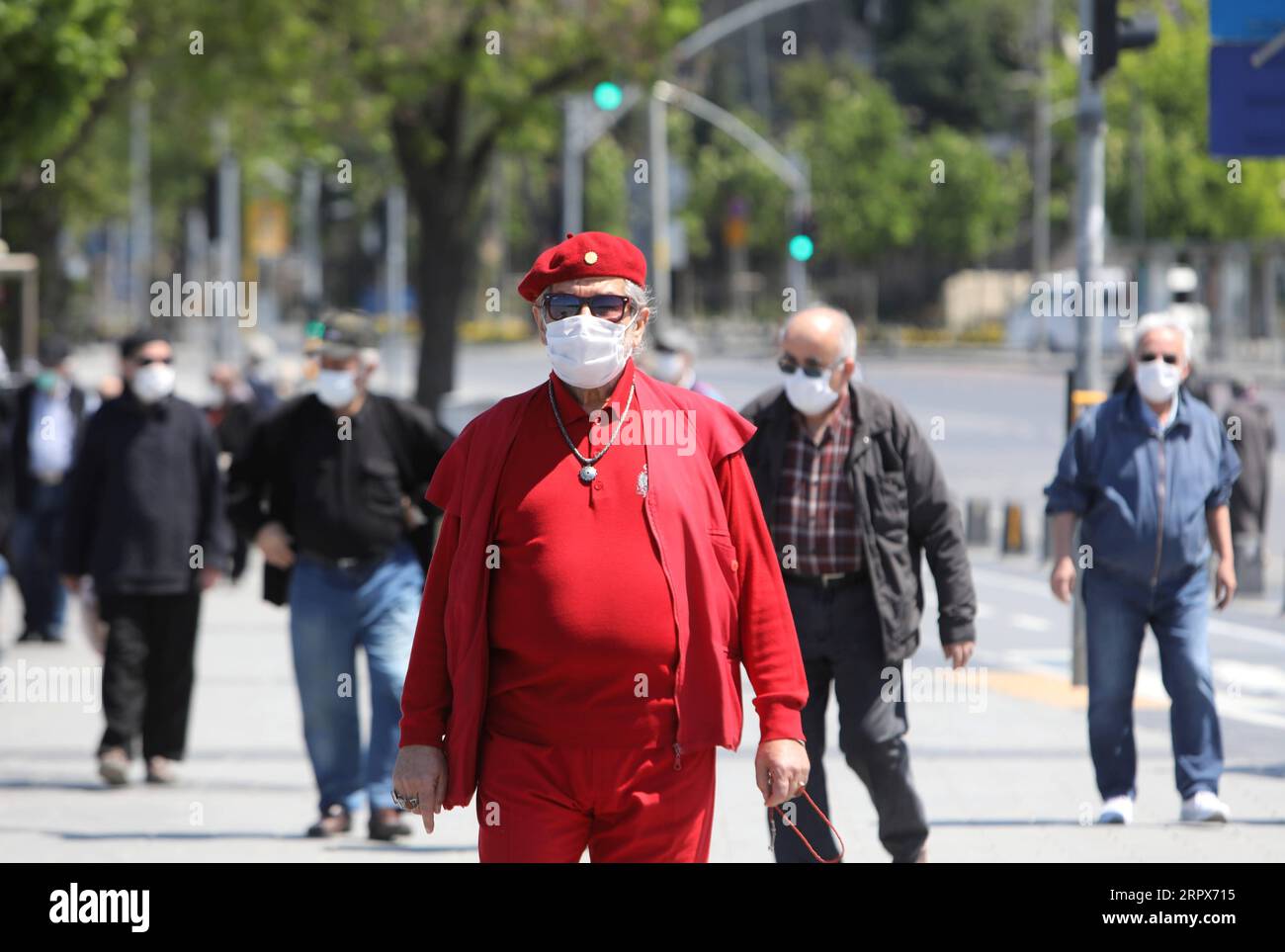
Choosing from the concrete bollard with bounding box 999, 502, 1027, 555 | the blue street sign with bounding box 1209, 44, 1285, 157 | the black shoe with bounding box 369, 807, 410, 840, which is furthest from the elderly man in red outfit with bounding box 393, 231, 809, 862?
the concrete bollard with bounding box 999, 502, 1027, 555

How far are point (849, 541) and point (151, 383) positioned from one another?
3.76m

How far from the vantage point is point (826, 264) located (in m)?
92.4

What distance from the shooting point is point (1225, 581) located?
836 cm

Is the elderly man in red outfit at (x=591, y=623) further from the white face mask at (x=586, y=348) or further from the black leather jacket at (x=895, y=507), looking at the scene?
the black leather jacket at (x=895, y=507)

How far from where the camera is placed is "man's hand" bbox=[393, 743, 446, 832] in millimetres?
4508

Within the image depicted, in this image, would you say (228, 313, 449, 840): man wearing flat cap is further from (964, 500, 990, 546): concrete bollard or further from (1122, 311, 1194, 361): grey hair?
(964, 500, 990, 546): concrete bollard

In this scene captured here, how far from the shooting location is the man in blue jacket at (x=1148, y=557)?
806 cm

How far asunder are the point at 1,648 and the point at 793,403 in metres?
8.39

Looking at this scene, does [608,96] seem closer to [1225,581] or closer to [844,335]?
[1225,581]

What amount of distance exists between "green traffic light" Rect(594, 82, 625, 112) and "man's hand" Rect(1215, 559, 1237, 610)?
6.92 metres

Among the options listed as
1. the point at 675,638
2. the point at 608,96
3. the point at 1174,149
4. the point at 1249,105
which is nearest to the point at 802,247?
the point at 608,96

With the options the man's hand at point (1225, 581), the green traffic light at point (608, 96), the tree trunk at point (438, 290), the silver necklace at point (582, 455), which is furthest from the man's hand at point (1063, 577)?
the tree trunk at point (438, 290)

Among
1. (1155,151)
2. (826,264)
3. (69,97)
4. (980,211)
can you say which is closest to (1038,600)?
(69,97)
